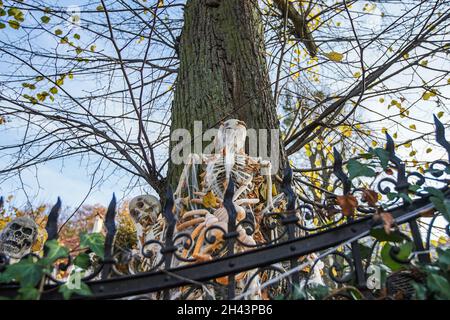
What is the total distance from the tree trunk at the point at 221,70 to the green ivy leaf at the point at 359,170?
1021 mm

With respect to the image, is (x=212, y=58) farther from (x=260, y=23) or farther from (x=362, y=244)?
(x=362, y=244)

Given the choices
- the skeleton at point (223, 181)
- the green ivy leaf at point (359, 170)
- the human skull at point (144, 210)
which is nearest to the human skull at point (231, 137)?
the skeleton at point (223, 181)

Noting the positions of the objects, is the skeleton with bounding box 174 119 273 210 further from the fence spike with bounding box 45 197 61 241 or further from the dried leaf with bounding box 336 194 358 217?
the fence spike with bounding box 45 197 61 241

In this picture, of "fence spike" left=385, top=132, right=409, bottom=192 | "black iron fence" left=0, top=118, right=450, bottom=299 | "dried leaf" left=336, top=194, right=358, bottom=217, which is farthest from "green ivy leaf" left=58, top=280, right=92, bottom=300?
"fence spike" left=385, top=132, right=409, bottom=192

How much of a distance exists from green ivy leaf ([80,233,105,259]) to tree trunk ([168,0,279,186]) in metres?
1.15

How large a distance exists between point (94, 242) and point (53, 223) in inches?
6.7

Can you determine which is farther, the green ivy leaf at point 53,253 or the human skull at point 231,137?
the human skull at point 231,137

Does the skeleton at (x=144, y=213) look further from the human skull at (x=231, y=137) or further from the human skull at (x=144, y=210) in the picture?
the human skull at (x=231, y=137)

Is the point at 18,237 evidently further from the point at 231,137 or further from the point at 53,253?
the point at 231,137

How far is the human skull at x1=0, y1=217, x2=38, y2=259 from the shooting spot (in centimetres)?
209

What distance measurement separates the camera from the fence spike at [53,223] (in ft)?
4.43

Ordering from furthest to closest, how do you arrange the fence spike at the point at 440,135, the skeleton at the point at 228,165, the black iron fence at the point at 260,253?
the skeleton at the point at 228,165 < the fence spike at the point at 440,135 < the black iron fence at the point at 260,253

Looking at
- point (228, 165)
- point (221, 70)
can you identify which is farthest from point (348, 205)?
point (221, 70)

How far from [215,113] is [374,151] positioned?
1.31m
